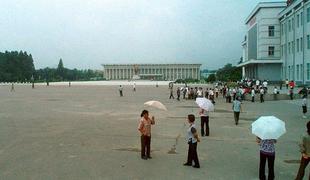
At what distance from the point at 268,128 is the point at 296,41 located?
5231cm

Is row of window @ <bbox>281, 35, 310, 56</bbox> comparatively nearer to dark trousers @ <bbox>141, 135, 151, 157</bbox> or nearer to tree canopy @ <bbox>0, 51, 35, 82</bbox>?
dark trousers @ <bbox>141, 135, 151, 157</bbox>

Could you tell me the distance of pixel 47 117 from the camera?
857 inches

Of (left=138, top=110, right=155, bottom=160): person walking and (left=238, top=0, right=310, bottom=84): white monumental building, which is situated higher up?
(left=238, top=0, right=310, bottom=84): white monumental building

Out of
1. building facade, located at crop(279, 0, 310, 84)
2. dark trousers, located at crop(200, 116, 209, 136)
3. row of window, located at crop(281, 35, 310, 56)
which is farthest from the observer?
row of window, located at crop(281, 35, 310, 56)

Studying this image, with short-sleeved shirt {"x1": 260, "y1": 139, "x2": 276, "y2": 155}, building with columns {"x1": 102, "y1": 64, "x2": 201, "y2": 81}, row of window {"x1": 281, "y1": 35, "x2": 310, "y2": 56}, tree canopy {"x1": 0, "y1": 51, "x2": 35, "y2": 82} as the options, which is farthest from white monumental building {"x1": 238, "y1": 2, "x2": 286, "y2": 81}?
building with columns {"x1": 102, "y1": 64, "x2": 201, "y2": 81}

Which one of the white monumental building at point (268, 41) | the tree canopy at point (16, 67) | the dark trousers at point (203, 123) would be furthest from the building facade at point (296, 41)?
the tree canopy at point (16, 67)

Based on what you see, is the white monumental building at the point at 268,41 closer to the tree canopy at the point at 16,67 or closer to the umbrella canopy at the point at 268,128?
the umbrella canopy at the point at 268,128

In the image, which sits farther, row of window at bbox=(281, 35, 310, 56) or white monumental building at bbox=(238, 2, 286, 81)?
white monumental building at bbox=(238, 2, 286, 81)

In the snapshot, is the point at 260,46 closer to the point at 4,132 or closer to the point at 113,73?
the point at 4,132

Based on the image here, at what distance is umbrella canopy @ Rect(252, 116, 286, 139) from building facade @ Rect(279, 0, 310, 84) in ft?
151

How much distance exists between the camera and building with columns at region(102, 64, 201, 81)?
573ft

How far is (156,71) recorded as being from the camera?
17750 centimetres

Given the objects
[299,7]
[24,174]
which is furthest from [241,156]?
[299,7]

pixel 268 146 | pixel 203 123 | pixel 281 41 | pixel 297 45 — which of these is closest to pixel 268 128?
pixel 268 146
